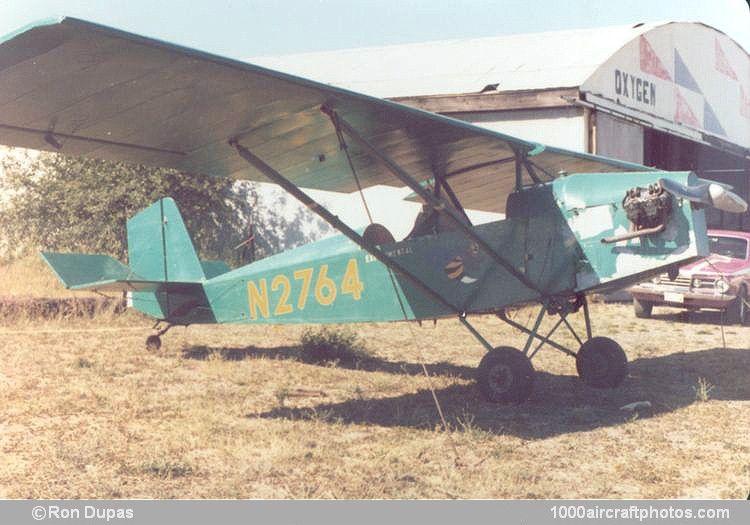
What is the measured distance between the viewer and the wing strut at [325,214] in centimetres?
583

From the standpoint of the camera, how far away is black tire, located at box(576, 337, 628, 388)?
7043mm

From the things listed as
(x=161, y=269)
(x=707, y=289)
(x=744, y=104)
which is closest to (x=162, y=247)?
(x=161, y=269)

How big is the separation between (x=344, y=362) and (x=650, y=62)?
39.4 feet

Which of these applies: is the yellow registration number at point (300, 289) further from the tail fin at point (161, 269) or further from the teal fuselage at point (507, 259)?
the tail fin at point (161, 269)

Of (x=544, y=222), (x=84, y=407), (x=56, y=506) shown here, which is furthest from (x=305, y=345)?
(x=56, y=506)

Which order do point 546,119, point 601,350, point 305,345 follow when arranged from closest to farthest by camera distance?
point 601,350 → point 305,345 → point 546,119

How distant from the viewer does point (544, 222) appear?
646cm

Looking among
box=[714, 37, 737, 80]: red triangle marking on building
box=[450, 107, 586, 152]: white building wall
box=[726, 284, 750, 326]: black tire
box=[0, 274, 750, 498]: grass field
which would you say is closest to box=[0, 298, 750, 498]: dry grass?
box=[0, 274, 750, 498]: grass field

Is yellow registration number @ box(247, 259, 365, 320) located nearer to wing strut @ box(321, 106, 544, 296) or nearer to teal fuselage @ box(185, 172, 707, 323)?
teal fuselage @ box(185, 172, 707, 323)

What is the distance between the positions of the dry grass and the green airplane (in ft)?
2.19

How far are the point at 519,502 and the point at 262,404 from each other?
3.12m

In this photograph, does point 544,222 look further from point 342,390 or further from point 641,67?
point 641,67

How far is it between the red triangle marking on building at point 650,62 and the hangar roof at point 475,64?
35 centimetres

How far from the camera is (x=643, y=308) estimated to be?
1330 centimetres
